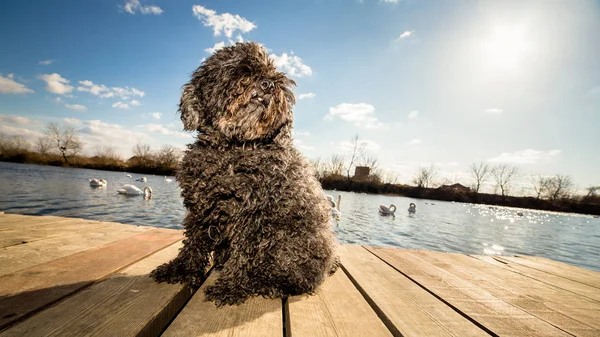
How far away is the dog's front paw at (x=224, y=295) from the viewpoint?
1.78 meters

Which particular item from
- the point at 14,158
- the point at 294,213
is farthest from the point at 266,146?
the point at 14,158

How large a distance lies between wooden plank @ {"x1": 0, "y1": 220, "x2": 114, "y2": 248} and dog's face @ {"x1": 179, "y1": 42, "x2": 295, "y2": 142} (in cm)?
224

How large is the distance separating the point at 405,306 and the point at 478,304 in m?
0.71

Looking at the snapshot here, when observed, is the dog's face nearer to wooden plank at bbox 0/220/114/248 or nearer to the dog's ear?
the dog's ear

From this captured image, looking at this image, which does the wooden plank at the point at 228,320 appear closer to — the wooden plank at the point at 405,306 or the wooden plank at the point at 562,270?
the wooden plank at the point at 405,306

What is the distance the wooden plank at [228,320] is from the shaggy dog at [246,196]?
9cm

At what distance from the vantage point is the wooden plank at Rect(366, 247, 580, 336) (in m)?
1.80

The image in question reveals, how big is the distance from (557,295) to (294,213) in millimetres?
2813

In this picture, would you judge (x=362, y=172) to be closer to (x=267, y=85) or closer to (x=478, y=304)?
(x=478, y=304)

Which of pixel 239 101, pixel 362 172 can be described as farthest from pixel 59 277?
pixel 362 172

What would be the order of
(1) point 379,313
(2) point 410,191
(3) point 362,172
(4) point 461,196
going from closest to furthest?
(1) point 379,313 → (2) point 410,191 → (4) point 461,196 → (3) point 362,172

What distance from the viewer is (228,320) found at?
158 cm

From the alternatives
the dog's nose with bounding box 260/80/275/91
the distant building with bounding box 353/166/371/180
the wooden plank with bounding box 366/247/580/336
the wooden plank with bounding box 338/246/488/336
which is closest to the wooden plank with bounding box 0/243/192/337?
the wooden plank with bounding box 338/246/488/336

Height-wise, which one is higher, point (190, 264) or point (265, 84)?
point (265, 84)
